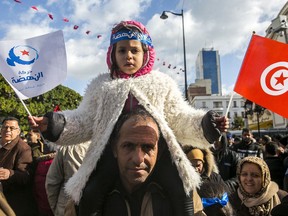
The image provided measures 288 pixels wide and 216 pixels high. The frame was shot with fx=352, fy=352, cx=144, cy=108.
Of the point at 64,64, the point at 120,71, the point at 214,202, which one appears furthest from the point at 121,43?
the point at 214,202

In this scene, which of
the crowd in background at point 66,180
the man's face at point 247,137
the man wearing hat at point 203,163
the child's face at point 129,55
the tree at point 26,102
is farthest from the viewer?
the tree at point 26,102

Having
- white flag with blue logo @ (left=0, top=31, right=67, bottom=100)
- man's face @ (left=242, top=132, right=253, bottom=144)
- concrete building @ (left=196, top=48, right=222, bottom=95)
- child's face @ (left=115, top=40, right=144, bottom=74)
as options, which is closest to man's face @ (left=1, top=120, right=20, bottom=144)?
white flag with blue logo @ (left=0, top=31, right=67, bottom=100)

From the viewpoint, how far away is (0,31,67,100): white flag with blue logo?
2.64 metres

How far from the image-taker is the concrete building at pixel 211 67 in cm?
14838

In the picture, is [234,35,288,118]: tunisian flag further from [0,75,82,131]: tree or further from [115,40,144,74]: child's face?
[0,75,82,131]: tree

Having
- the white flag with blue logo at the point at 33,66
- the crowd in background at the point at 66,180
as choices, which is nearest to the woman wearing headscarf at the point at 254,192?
the crowd in background at the point at 66,180

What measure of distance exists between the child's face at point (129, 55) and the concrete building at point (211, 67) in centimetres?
14820

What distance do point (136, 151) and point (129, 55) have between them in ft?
2.07

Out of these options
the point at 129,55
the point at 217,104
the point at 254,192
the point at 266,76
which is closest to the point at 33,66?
the point at 129,55

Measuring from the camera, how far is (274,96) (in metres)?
2.89

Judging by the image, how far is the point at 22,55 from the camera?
270 centimetres

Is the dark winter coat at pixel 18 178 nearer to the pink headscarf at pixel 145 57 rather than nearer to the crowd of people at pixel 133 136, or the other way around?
the crowd of people at pixel 133 136

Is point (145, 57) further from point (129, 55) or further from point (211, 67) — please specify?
point (211, 67)

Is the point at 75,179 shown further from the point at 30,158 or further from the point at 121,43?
the point at 30,158
